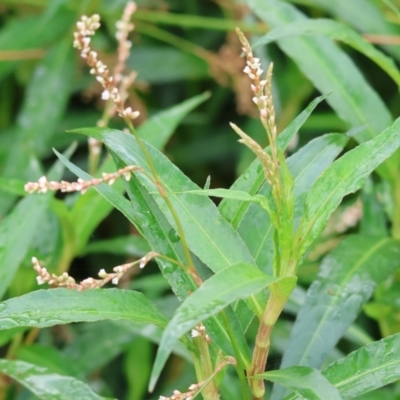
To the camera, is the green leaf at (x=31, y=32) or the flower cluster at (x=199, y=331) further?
the green leaf at (x=31, y=32)

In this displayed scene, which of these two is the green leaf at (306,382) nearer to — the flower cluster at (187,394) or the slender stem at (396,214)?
the flower cluster at (187,394)

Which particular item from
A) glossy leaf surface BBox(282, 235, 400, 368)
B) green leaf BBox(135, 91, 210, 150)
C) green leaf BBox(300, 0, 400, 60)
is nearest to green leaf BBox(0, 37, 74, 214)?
green leaf BBox(135, 91, 210, 150)

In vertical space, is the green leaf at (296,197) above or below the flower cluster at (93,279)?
above

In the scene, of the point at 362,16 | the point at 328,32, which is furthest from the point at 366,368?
the point at 362,16

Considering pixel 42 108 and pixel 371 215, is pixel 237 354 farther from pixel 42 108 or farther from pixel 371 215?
pixel 42 108

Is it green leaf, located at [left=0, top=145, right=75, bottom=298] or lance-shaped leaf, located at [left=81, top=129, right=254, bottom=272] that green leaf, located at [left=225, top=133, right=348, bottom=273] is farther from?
green leaf, located at [left=0, top=145, right=75, bottom=298]

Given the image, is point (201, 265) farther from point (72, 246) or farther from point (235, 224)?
point (72, 246)

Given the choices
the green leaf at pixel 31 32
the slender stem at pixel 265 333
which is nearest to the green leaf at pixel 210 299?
the slender stem at pixel 265 333
